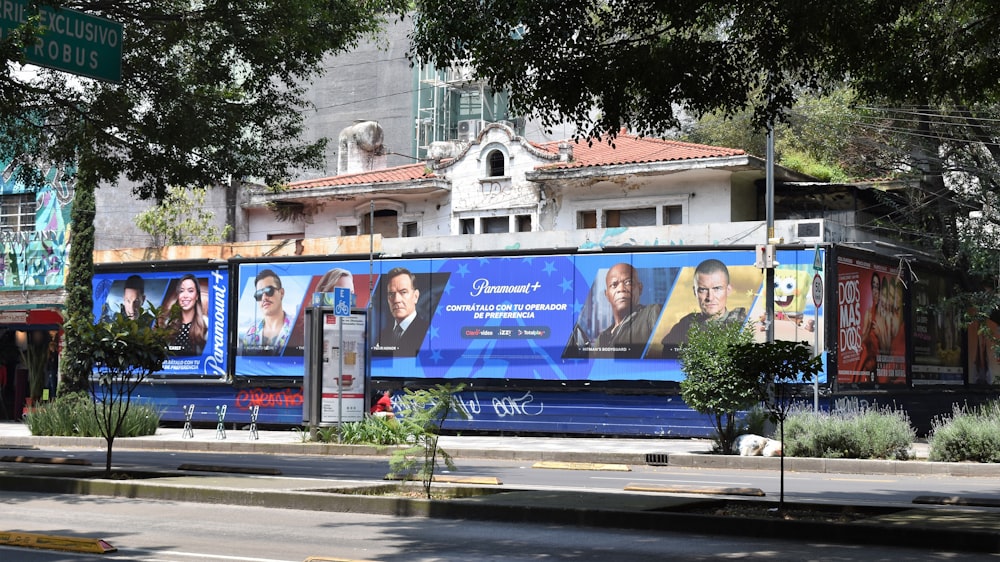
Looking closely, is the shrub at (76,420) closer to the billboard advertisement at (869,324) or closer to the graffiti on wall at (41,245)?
the graffiti on wall at (41,245)

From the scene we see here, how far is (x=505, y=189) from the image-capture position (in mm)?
38125

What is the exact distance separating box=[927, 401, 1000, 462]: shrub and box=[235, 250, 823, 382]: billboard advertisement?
7.48m

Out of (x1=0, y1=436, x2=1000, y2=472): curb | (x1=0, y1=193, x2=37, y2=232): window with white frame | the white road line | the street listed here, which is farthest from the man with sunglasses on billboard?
the white road line

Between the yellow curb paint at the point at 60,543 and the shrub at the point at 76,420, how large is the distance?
16524 mm

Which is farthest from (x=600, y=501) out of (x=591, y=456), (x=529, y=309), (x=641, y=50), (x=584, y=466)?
(x=529, y=309)

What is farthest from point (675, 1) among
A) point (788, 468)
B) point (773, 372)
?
point (788, 468)

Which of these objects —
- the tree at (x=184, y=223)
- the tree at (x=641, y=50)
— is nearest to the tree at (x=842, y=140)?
the tree at (x=641, y=50)

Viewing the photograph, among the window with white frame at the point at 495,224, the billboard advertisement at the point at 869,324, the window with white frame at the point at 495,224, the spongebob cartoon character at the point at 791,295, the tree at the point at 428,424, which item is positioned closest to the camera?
the tree at the point at 428,424

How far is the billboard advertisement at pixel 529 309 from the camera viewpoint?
2906 centimetres

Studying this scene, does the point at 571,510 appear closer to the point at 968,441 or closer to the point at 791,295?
the point at 968,441

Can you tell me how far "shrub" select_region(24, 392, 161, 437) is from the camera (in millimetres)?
27000

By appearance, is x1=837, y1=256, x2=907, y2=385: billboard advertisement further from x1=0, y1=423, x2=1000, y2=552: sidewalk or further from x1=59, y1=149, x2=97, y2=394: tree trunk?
x1=59, y1=149, x2=97, y2=394: tree trunk

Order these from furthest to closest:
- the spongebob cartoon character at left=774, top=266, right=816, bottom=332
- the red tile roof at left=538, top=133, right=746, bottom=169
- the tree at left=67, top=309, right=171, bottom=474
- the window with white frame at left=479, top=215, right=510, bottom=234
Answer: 1. the window with white frame at left=479, top=215, right=510, bottom=234
2. the red tile roof at left=538, top=133, right=746, bottom=169
3. the spongebob cartoon character at left=774, top=266, right=816, bottom=332
4. the tree at left=67, top=309, right=171, bottom=474

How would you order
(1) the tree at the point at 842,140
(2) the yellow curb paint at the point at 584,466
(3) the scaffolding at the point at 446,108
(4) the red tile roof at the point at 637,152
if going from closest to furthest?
1. (2) the yellow curb paint at the point at 584,466
2. (1) the tree at the point at 842,140
3. (4) the red tile roof at the point at 637,152
4. (3) the scaffolding at the point at 446,108
